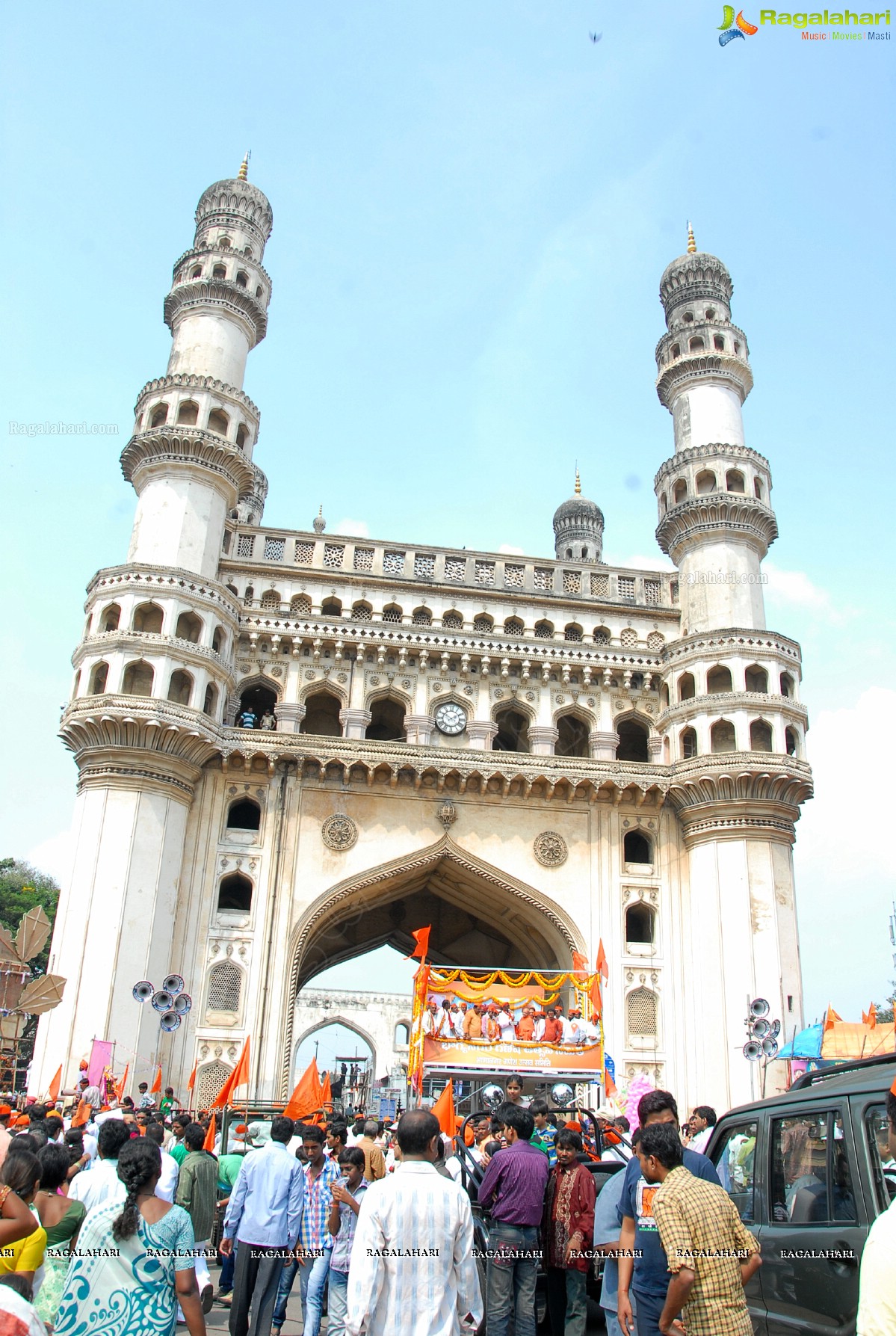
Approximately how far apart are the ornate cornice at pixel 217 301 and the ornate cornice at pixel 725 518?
13.4 meters

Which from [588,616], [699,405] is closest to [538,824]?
[588,616]

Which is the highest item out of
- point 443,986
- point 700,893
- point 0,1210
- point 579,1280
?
point 700,893

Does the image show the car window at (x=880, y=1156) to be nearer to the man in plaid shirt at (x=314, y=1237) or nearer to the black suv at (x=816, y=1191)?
the black suv at (x=816, y=1191)

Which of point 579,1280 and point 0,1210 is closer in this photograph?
point 0,1210

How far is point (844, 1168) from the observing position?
5.30 m

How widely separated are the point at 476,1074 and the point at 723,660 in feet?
38.6

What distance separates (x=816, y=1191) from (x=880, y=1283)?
2.78m

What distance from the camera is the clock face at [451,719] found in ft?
89.8

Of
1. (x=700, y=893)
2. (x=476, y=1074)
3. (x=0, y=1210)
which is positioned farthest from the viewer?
(x=700, y=893)

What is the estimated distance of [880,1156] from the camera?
16.8 feet

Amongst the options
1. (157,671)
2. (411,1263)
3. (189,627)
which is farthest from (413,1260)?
(189,627)

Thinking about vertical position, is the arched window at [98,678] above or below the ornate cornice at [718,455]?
below

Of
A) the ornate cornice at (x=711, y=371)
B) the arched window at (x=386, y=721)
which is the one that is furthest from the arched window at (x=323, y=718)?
the ornate cornice at (x=711, y=371)

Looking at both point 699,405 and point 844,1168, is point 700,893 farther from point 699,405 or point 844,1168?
point 844,1168
